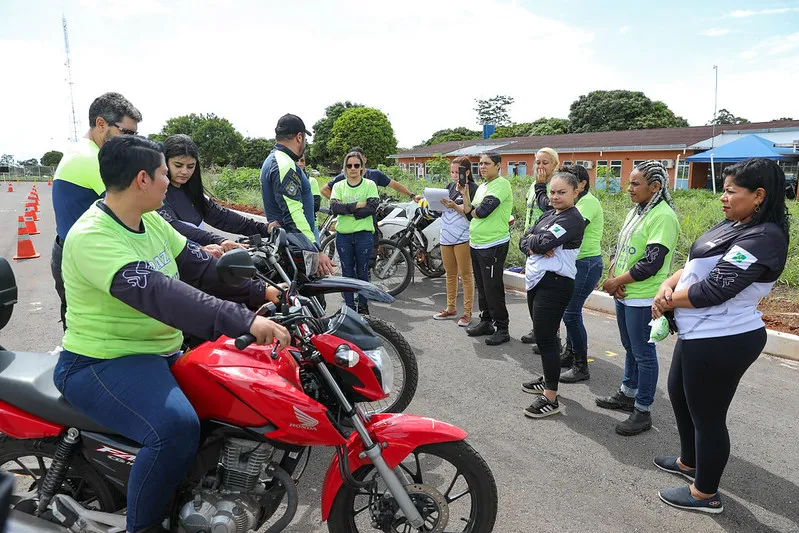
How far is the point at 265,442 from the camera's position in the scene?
2.17 metres

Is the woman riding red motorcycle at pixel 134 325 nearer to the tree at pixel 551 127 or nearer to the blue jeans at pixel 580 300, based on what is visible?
the blue jeans at pixel 580 300

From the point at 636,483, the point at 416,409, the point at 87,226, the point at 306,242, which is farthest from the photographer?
the point at 416,409

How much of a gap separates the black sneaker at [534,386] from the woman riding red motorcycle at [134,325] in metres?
2.94

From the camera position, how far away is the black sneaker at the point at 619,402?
4055mm

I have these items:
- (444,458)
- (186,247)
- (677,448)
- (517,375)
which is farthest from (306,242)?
(677,448)

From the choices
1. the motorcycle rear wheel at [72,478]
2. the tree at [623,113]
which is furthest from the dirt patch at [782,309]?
the tree at [623,113]

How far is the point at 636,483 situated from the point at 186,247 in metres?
2.83

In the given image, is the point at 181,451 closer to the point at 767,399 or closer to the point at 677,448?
the point at 677,448

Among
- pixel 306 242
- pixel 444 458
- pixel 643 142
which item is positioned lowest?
pixel 444 458

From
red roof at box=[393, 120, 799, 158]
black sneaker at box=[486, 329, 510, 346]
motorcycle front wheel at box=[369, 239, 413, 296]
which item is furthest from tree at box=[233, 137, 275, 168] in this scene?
black sneaker at box=[486, 329, 510, 346]

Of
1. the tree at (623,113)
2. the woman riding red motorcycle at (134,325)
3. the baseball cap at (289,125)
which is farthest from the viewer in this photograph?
the tree at (623,113)

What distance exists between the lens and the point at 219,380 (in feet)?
6.88

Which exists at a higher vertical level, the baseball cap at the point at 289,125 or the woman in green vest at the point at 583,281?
the baseball cap at the point at 289,125

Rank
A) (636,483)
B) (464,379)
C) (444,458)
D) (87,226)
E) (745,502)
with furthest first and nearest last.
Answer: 1. (464,379)
2. (636,483)
3. (745,502)
4. (444,458)
5. (87,226)
